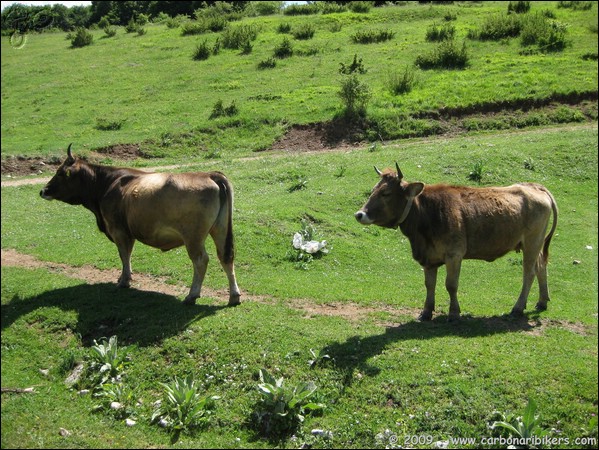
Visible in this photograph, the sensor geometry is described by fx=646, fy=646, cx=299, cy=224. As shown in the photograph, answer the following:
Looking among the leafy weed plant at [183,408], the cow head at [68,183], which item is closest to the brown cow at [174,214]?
the cow head at [68,183]

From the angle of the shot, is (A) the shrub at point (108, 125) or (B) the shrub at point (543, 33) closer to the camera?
(A) the shrub at point (108, 125)

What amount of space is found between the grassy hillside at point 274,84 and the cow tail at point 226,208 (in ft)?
56.8

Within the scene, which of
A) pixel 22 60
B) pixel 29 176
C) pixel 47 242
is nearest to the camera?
pixel 47 242


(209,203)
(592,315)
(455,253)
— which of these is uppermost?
(209,203)

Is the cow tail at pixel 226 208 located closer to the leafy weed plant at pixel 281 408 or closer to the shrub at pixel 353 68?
the leafy weed plant at pixel 281 408

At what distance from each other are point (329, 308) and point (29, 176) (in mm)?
18340

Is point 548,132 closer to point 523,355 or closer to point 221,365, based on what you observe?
point 523,355

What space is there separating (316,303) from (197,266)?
271cm

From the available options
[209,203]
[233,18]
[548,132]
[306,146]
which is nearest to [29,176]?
[306,146]

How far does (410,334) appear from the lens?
38.7ft

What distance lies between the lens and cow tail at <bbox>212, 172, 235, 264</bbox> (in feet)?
42.9

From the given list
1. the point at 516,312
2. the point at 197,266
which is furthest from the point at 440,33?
the point at 197,266

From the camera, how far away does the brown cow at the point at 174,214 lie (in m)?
12.9

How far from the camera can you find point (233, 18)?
51438mm
